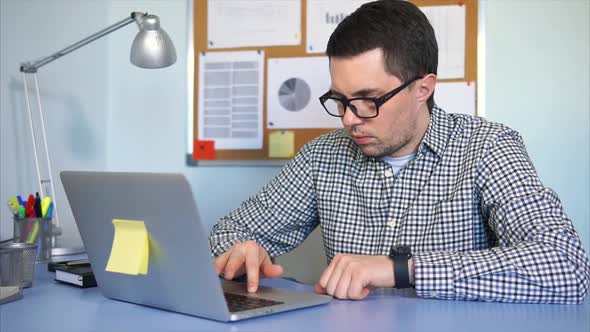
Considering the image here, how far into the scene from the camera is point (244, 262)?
4.11ft

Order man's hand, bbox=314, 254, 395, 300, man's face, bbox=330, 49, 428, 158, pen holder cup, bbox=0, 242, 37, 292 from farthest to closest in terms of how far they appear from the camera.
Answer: man's face, bbox=330, 49, 428, 158 < pen holder cup, bbox=0, 242, 37, 292 < man's hand, bbox=314, 254, 395, 300

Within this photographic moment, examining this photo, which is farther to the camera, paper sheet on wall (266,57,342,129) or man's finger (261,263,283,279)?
paper sheet on wall (266,57,342,129)

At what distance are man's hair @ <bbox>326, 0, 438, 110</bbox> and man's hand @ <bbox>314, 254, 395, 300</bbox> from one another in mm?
462

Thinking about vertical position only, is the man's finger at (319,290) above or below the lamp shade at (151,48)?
below

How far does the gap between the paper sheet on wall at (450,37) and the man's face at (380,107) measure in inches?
25.7

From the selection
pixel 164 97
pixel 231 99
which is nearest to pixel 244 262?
pixel 231 99

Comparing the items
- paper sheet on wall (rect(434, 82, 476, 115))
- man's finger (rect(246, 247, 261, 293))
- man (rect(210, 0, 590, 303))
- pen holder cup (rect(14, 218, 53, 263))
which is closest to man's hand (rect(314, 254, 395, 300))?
man (rect(210, 0, 590, 303))

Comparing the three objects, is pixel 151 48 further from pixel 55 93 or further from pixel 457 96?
pixel 457 96

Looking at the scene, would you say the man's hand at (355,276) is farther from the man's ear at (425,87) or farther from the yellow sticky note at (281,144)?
the yellow sticky note at (281,144)

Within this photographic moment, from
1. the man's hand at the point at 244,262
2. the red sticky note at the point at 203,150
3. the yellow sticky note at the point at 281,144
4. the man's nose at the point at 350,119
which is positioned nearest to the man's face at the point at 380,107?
the man's nose at the point at 350,119

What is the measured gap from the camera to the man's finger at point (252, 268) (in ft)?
3.68

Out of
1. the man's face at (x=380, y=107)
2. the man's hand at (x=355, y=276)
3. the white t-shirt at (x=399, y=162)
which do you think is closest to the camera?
the man's hand at (x=355, y=276)

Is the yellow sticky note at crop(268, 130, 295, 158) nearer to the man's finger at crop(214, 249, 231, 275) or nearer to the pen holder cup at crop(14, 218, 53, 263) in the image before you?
the pen holder cup at crop(14, 218, 53, 263)

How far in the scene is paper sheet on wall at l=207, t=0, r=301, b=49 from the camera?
216cm
